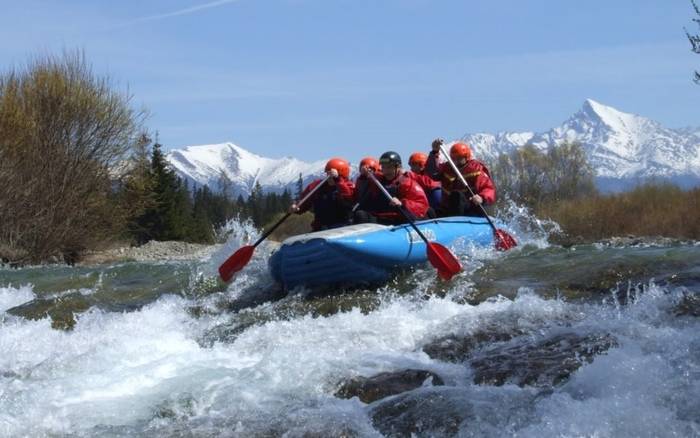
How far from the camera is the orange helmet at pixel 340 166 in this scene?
991 centimetres

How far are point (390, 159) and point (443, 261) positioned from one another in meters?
1.62

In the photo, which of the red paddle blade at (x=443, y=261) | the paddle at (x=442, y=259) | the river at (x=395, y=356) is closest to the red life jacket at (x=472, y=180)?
the river at (x=395, y=356)

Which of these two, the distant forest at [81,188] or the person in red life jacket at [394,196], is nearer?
the person in red life jacket at [394,196]

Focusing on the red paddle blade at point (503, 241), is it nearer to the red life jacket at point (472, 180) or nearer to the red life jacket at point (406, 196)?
the red life jacket at point (472, 180)

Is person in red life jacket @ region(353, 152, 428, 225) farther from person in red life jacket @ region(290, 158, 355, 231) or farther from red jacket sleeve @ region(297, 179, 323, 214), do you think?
red jacket sleeve @ region(297, 179, 323, 214)

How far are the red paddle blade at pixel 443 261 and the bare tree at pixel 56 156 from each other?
14875mm

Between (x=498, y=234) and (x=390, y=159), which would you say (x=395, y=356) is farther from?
(x=498, y=234)

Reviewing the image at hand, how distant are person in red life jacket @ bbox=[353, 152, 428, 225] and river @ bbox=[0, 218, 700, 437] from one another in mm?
757

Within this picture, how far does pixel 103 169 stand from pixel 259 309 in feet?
56.5

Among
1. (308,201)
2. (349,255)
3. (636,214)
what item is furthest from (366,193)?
(636,214)

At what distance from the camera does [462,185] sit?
11023mm

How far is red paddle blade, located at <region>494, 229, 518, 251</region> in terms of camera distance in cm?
1051

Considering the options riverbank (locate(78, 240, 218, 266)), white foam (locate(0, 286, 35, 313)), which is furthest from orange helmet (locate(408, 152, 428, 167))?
riverbank (locate(78, 240, 218, 266))

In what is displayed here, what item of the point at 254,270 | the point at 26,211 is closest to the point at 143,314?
the point at 254,270
